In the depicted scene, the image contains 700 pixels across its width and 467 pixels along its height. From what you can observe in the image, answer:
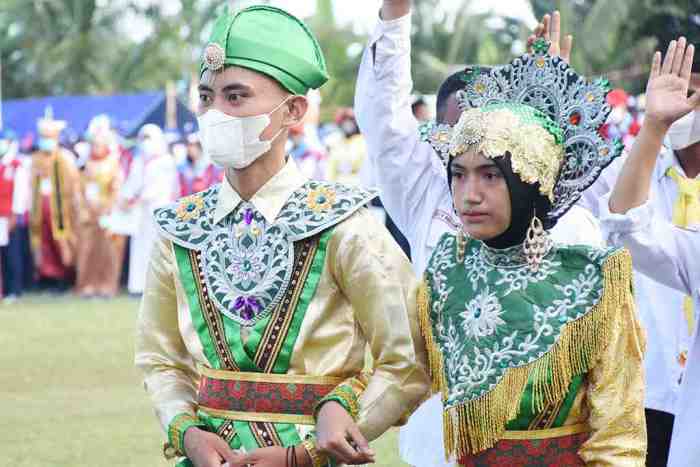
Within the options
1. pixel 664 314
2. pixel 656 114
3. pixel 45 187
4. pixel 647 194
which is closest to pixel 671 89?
pixel 656 114

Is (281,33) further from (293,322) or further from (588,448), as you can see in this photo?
(588,448)

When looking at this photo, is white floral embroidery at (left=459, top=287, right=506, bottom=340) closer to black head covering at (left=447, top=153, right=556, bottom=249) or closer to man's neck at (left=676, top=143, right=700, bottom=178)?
black head covering at (left=447, top=153, right=556, bottom=249)

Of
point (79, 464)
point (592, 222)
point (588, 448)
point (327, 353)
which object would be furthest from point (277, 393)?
point (79, 464)

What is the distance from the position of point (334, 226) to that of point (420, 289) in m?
0.33

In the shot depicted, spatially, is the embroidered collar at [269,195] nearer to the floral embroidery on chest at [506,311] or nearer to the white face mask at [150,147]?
the floral embroidery on chest at [506,311]

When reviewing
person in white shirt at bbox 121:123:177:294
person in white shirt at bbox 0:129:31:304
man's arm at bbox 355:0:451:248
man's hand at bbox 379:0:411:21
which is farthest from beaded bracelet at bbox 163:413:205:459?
person in white shirt at bbox 121:123:177:294

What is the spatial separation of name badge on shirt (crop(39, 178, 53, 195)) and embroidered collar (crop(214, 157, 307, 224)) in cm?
1542

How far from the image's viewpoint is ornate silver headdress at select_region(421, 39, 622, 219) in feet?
12.8

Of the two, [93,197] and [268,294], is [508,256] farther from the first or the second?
[93,197]

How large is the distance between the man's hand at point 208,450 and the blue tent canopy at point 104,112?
18787 mm

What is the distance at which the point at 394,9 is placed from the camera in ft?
15.5

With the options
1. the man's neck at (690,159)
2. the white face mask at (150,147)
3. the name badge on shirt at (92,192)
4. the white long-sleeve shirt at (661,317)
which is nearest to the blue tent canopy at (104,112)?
the name badge on shirt at (92,192)

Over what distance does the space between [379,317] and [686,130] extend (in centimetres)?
173

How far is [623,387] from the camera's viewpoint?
377 cm
